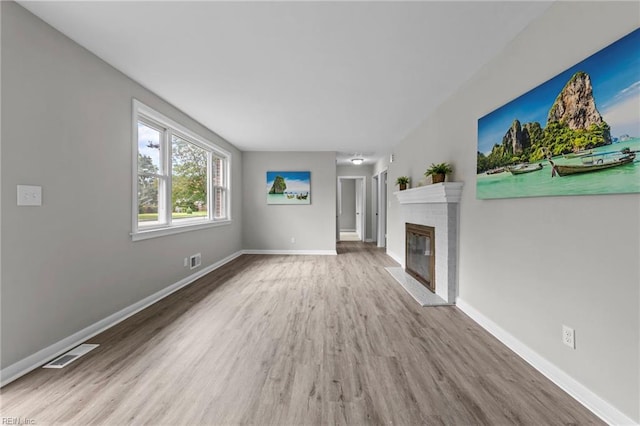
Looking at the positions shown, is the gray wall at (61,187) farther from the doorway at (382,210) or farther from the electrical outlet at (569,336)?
the doorway at (382,210)

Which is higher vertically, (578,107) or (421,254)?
(578,107)

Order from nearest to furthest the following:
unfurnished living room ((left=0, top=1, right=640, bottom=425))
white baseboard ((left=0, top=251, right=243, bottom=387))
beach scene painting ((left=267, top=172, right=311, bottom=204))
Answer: unfurnished living room ((left=0, top=1, right=640, bottom=425)) < white baseboard ((left=0, top=251, right=243, bottom=387)) < beach scene painting ((left=267, top=172, right=311, bottom=204))

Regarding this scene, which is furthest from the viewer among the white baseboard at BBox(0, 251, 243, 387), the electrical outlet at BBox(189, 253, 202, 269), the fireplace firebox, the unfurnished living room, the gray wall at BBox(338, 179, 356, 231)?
the gray wall at BBox(338, 179, 356, 231)

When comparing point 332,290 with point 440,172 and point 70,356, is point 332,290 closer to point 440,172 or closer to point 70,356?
point 440,172

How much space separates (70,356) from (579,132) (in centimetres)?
372

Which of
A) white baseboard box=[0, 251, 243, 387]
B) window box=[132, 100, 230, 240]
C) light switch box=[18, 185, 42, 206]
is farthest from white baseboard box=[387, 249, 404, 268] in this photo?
light switch box=[18, 185, 42, 206]

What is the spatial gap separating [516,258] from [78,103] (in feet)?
12.3

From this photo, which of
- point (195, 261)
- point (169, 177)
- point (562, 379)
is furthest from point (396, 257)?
point (169, 177)

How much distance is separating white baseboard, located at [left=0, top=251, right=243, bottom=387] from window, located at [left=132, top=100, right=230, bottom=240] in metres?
0.74

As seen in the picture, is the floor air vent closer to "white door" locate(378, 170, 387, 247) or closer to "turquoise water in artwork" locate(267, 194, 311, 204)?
"turquoise water in artwork" locate(267, 194, 311, 204)

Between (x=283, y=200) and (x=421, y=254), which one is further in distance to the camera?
(x=283, y=200)

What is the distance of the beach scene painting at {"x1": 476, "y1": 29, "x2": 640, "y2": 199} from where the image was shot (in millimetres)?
1387

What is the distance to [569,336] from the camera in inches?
67.9

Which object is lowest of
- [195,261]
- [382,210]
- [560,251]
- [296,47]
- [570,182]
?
[195,261]
